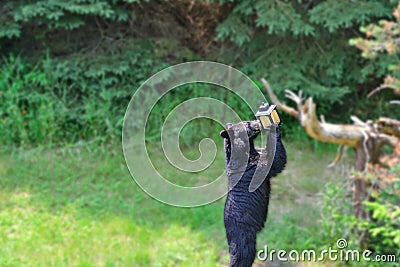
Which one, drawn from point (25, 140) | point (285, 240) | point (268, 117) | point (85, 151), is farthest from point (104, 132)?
point (268, 117)

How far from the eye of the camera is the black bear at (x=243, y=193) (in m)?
1.41

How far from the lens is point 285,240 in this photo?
395 cm

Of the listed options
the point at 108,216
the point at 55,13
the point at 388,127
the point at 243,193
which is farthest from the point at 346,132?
the point at 55,13

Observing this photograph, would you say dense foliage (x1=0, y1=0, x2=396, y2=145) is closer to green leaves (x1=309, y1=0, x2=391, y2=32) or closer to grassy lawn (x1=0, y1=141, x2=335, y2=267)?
green leaves (x1=309, y1=0, x2=391, y2=32)

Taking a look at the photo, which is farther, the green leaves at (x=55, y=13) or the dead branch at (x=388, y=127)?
the green leaves at (x=55, y=13)

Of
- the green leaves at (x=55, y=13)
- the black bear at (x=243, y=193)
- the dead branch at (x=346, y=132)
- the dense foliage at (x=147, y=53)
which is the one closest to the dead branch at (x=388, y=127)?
the dead branch at (x=346, y=132)

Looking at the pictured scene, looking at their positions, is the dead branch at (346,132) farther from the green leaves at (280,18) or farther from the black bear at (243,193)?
the black bear at (243,193)

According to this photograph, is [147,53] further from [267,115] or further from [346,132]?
[267,115]

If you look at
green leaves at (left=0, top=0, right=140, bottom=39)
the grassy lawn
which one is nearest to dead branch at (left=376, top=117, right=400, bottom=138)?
the grassy lawn

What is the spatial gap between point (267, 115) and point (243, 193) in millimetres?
226

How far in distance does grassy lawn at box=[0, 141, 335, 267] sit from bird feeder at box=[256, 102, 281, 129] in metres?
2.50

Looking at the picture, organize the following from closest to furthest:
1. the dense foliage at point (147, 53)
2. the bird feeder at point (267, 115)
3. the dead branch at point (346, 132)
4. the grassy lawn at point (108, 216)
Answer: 1. the bird feeder at point (267, 115)
2. the dead branch at point (346, 132)
3. the grassy lawn at point (108, 216)
4. the dense foliage at point (147, 53)

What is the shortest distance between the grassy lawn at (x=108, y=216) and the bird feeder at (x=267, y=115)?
2.50 metres

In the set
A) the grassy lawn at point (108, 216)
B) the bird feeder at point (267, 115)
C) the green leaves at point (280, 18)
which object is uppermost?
the green leaves at point (280, 18)
